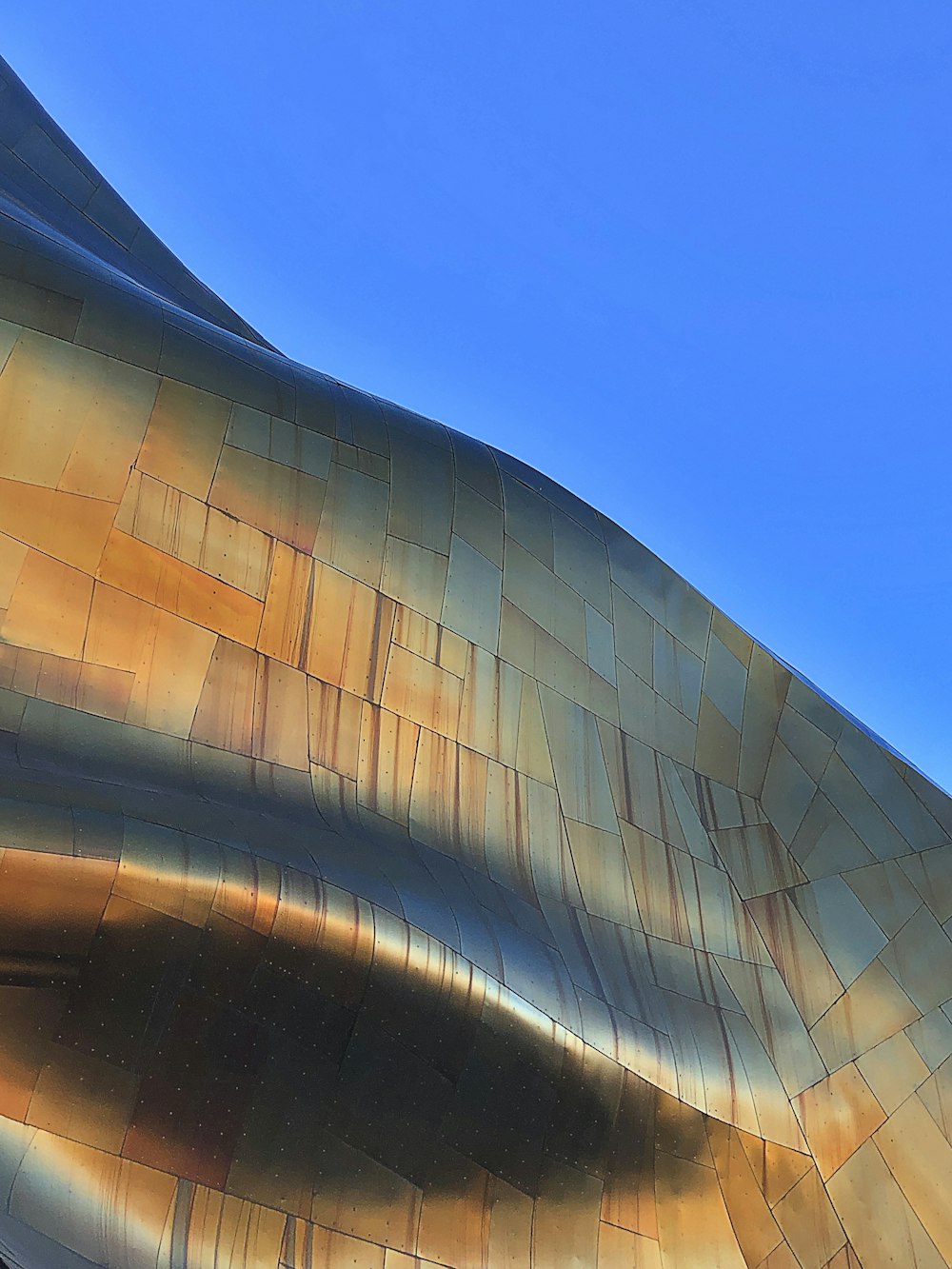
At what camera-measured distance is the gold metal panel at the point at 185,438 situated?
8078mm

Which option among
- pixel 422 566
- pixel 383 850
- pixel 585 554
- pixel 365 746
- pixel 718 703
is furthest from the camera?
pixel 718 703

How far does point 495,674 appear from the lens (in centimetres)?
1005

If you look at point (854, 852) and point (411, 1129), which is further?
point (854, 852)

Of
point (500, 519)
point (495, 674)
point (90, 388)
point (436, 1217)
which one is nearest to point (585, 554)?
point (500, 519)

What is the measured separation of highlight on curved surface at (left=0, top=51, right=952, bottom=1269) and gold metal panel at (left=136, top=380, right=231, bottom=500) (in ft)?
0.10

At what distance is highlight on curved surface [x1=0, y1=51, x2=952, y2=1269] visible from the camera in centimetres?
632

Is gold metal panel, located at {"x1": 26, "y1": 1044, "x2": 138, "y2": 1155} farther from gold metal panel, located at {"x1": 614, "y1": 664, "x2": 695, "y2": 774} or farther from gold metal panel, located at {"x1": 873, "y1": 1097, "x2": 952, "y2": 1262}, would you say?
gold metal panel, located at {"x1": 873, "y1": 1097, "x2": 952, "y2": 1262}

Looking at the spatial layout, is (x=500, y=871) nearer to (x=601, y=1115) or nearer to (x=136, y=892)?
(x=601, y=1115)

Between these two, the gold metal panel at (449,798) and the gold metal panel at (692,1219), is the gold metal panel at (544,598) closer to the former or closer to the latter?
the gold metal panel at (449,798)

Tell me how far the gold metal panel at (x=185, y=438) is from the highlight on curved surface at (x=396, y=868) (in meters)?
0.03

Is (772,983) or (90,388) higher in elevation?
(90,388)

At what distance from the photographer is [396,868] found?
7.97 meters

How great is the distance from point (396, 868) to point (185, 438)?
3.59 meters

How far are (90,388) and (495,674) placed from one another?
14.0ft
